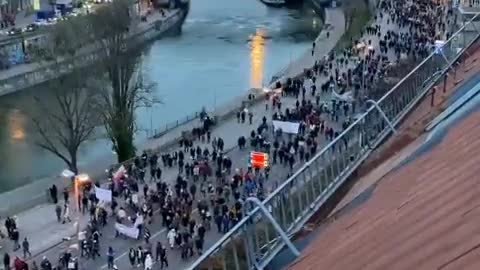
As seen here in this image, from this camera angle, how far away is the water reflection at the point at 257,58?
4112 cm

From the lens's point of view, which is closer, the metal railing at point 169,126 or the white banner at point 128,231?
the white banner at point 128,231

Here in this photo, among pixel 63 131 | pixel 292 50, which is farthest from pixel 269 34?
pixel 63 131

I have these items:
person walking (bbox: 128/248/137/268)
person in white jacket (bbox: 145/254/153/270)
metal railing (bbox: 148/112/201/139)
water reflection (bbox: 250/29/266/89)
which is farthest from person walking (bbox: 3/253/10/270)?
water reflection (bbox: 250/29/266/89)

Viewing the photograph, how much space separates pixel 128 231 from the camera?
17.0 metres

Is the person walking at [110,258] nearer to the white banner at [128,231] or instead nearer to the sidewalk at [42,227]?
the white banner at [128,231]

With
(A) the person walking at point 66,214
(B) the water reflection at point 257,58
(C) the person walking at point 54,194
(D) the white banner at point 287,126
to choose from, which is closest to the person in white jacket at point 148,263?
(A) the person walking at point 66,214

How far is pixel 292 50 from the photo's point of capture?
165 ft

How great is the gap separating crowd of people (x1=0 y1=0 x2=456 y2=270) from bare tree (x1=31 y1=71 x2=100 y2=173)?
270 cm

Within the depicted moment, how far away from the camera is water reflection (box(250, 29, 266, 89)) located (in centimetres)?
4112

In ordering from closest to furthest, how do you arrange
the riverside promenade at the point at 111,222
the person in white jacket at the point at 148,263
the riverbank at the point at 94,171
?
the person in white jacket at the point at 148,263 → the riverside promenade at the point at 111,222 → the riverbank at the point at 94,171

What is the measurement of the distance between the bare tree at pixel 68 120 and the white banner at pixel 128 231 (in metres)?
7.83

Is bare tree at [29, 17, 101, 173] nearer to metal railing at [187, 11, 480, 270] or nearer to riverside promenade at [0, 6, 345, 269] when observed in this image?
riverside promenade at [0, 6, 345, 269]

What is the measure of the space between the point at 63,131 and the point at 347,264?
80.9ft

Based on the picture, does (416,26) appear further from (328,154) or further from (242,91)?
(328,154)
